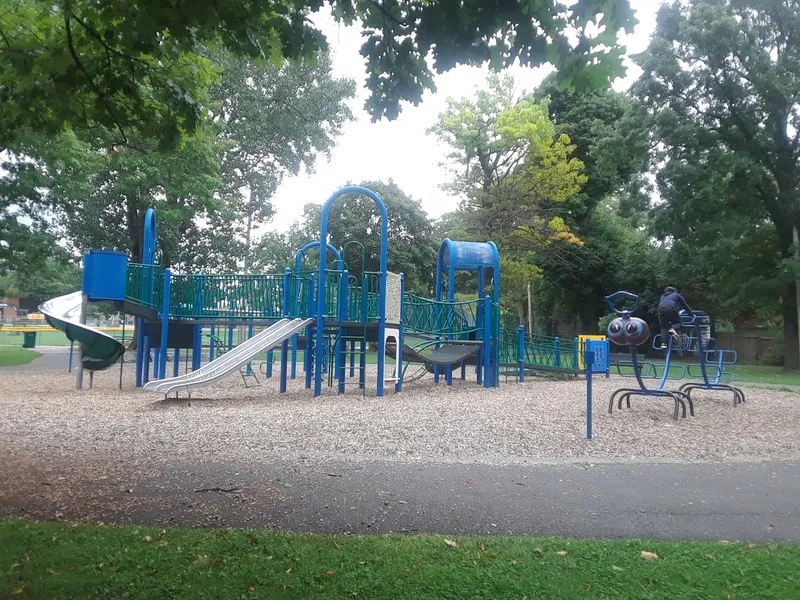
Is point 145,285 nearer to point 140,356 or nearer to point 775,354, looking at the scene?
point 140,356

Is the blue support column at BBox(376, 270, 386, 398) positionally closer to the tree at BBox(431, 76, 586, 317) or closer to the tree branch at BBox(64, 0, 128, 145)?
the tree branch at BBox(64, 0, 128, 145)

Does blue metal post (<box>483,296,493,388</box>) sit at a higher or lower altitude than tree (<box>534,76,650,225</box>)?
lower

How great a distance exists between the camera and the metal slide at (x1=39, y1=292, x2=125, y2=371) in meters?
13.1

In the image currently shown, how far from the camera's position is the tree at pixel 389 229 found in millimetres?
37859

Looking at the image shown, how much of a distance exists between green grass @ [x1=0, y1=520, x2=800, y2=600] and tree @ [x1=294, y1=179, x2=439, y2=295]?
1309 inches

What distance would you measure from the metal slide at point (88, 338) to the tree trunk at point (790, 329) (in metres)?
23.9

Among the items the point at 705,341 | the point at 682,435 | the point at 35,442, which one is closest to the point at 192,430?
the point at 35,442

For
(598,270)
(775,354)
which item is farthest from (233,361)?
(598,270)

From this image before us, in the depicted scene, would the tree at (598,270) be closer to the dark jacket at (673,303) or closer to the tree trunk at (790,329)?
the tree trunk at (790,329)

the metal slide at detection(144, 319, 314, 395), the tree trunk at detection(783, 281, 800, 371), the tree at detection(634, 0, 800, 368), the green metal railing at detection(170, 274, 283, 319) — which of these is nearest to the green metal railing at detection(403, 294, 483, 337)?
the metal slide at detection(144, 319, 314, 395)

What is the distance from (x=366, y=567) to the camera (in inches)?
148

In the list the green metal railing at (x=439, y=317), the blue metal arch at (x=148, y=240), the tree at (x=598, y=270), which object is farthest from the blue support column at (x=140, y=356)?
the tree at (x=598, y=270)

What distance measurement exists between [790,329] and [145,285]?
77.7 feet

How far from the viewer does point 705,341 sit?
12.0m
